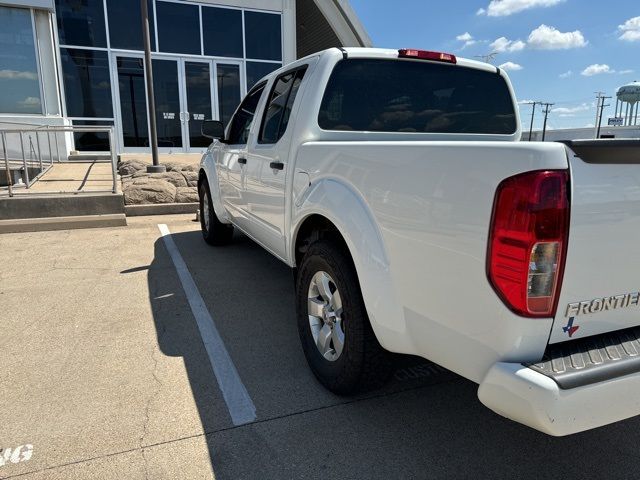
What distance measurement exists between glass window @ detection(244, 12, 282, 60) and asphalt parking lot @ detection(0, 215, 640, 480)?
1215 centimetres

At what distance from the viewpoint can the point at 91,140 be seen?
43.3ft

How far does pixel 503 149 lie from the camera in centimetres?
163

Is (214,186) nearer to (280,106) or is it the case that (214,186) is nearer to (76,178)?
(280,106)

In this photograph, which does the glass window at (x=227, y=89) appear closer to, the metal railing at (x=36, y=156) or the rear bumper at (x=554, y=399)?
the metal railing at (x=36, y=156)

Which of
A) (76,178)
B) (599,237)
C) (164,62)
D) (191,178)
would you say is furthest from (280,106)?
(164,62)

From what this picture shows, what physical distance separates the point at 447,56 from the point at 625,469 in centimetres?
289

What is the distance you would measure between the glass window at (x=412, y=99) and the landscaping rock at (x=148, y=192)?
6.64 meters

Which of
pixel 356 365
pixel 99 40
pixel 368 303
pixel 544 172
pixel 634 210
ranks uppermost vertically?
pixel 99 40

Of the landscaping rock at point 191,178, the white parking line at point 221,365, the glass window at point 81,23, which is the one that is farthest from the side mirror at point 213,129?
the glass window at point 81,23

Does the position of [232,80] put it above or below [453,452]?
above

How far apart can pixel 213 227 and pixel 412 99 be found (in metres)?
A: 3.52

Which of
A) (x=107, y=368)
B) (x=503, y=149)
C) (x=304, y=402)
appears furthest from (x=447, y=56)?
(x=107, y=368)

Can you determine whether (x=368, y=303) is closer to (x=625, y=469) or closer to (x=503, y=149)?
(x=503, y=149)

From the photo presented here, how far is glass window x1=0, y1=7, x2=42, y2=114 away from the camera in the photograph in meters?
11.7
